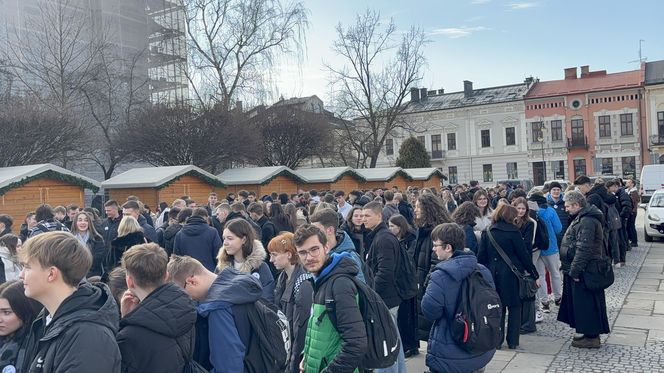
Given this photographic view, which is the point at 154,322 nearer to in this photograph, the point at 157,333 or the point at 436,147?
the point at 157,333

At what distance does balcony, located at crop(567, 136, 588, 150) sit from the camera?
54125 millimetres

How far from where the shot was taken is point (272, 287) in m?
5.35

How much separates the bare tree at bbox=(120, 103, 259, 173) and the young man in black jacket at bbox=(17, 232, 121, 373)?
84.5 ft

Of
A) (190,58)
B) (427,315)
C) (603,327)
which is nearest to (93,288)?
(427,315)

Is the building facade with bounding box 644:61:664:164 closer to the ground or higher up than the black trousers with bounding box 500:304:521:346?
higher up

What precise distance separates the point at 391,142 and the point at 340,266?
5978 centimetres

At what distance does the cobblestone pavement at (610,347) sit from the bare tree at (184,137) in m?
21.6

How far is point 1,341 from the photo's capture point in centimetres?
323

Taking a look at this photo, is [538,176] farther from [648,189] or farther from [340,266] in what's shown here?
[340,266]

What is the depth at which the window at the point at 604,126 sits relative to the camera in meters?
53.7

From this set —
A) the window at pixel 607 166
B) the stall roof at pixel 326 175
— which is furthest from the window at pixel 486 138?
the stall roof at pixel 326 175

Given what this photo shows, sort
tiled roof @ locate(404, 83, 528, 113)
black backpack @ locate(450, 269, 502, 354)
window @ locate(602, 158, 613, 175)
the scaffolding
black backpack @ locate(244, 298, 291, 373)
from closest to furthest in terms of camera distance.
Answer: black backpack @ locate(244, 298, 291, 373) → black backpack @ locate(450, 269, 502, 354) → the scaffolding → window @ locate(602, 158, 613, 175) → tiled roof @ locate(404, 83, 528, 113)

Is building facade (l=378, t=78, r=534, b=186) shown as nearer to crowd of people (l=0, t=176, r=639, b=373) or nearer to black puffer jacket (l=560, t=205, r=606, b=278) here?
crowd of people (l=0, t=176, r=639, b=373)

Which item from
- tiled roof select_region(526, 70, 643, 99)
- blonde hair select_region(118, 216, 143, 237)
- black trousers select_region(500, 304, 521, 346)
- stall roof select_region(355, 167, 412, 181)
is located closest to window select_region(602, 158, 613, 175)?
tiled roof select_region(526, 70, 643, 99)
